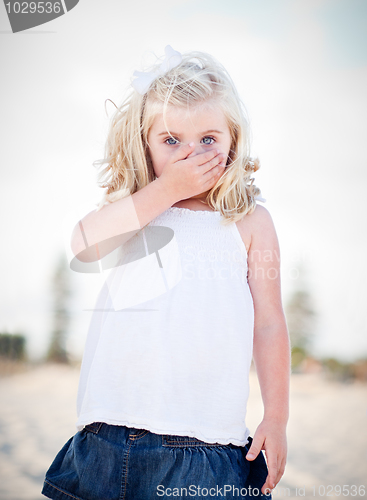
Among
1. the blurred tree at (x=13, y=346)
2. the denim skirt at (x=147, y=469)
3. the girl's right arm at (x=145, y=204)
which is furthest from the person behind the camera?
the blurred tree at (x=13, y=346)

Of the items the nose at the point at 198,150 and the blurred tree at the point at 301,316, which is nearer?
the nose at the point at 198,150

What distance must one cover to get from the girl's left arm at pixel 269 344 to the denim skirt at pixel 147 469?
0.27ft

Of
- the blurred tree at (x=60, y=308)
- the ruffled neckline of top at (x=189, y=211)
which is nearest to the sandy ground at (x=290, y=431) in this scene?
the blurred tree at (x=60, y=308)

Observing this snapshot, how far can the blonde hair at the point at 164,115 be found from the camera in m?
1.37

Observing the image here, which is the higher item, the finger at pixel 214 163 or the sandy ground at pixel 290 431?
the finger at pixel 214 163

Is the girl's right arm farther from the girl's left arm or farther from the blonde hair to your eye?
the girl's left arm

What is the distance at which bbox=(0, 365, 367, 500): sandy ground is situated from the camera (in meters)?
5.67

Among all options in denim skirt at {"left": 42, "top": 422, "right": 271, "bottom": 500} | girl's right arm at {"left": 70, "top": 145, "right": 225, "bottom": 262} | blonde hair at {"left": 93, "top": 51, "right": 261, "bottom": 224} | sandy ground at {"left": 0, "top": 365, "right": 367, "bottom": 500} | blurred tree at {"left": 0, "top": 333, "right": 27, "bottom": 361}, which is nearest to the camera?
denim skirt at {"left": 42, "top": 422, "right": 271, "bottom": 500}

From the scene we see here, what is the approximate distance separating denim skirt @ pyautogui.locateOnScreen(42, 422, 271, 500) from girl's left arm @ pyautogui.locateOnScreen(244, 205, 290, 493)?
0.27ft

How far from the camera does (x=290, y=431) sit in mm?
9695

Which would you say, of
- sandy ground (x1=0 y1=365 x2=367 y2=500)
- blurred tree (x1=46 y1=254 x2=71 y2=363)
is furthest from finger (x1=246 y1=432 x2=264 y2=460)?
blurred tree (x1=46 y1=254 x2=71 y2=363)

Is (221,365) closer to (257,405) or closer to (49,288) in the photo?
(257,405)

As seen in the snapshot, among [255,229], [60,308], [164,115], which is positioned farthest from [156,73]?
[60,308]

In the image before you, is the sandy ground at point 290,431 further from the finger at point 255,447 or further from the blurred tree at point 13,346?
the finger at point 255,447
